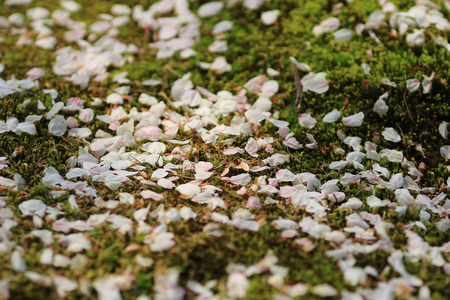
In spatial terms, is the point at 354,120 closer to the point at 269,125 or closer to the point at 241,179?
the point at 269,125

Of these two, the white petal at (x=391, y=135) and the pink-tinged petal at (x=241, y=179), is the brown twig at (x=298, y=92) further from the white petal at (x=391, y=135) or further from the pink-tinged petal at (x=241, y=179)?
the pink-tinged petal at (x=241, y=179)

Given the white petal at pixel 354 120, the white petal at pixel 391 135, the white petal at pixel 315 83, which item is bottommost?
the white petal at pixel 391 135

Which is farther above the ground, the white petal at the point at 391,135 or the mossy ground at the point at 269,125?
the mossy ground at the point at 269,125

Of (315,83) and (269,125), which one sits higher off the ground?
(315,83)

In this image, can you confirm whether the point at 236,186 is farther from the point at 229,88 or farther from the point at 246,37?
the point at 246,37

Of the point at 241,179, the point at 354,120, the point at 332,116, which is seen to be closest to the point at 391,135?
the point at 354,120

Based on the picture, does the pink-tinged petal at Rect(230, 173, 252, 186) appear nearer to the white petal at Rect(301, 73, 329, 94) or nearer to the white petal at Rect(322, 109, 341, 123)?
the white petal at Rect(322, 109, 341, 123)

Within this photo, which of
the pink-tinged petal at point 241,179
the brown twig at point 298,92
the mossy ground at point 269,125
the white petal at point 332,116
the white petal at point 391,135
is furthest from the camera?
the brown twig at point 298,92

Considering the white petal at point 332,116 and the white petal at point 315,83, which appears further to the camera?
the white petal at point 315,83

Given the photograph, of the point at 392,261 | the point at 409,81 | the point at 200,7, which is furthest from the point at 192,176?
the point at 200,7

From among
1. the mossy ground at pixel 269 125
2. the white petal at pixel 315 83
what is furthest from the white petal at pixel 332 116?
the white petal at pixel 315 83

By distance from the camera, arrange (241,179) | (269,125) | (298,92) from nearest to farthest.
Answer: (241,179), (269,125), (298,92)
